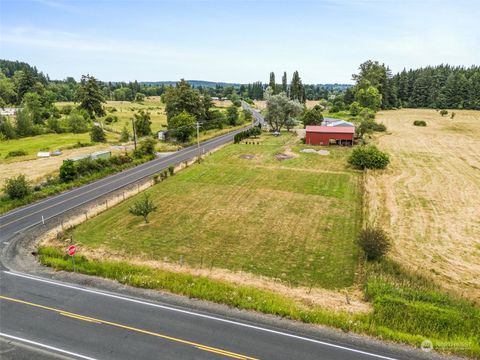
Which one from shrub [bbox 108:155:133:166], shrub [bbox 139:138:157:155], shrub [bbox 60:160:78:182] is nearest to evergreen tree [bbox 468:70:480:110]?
shrub [bbox 139:138:157:155]

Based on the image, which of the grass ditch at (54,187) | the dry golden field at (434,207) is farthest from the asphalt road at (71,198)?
the dry golden field at (434,207)

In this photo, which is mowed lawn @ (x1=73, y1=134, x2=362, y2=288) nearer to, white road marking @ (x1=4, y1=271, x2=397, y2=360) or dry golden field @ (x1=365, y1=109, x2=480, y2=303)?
dry golden field @ (x1=365, y1=109, x2=480, y2=303)

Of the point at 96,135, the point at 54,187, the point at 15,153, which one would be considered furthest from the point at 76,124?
the point at 54,187

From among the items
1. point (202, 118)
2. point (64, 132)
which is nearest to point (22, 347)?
point (202, 118)

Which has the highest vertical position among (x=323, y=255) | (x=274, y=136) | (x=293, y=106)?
(x=293, y=106)

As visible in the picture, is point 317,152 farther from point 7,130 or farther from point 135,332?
point 7,130

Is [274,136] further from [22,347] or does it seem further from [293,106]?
[22,347]
